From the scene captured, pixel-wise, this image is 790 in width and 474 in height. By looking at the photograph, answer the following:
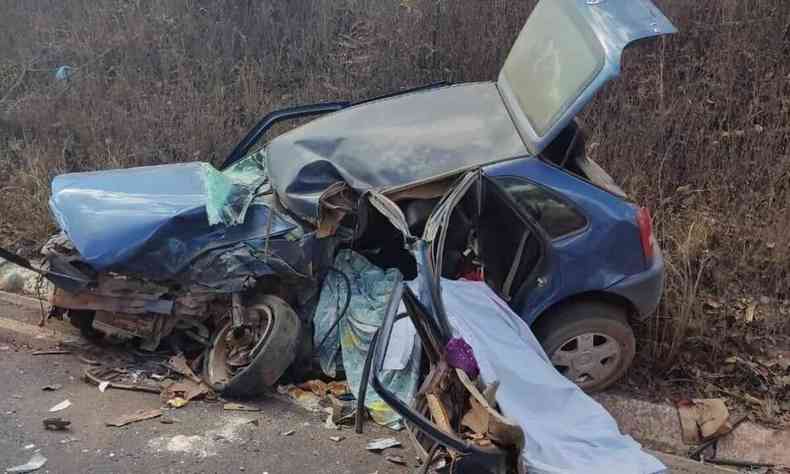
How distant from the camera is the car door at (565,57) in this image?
3.64m

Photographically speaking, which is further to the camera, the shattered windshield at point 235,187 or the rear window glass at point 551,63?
the shattered windshield at point 235,187

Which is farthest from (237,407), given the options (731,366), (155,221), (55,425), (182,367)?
(731,366)

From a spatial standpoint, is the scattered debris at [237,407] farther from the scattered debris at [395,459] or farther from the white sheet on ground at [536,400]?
the white sheet on ground at [536,400]

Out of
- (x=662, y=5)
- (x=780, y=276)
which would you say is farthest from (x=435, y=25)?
(x=780, y=276)

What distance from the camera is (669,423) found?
425cm

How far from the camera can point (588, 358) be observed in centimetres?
419

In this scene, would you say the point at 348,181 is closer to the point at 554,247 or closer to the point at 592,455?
the point at 554,247

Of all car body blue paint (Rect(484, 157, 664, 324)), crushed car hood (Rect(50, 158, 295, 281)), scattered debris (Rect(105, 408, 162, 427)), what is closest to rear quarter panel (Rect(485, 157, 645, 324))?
car body blue paint (Rect(484, 157, 664, 324))

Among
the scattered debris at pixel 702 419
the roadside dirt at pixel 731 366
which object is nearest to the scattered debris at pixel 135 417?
the roadside dirt at pixel 731 366

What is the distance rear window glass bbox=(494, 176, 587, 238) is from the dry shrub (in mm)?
1103

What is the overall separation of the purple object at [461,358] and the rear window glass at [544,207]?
1170 mm

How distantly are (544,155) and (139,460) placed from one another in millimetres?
2520

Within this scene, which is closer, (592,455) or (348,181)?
(592,455)

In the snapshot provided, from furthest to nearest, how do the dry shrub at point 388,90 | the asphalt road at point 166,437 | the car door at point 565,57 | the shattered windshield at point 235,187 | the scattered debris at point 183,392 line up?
1. the dry shrub at point 388,90
2. the shattered windshield at point 235,187
3. the scattered debris at point 183,392
4. the car door at point 565,57
5. the asphalt road at point 166,437
